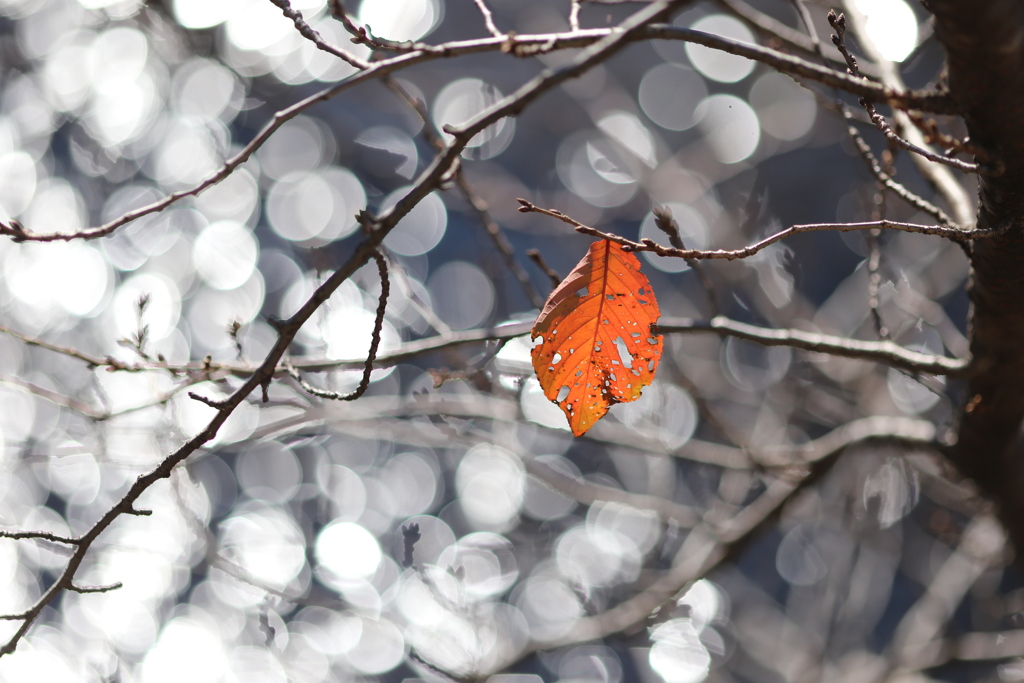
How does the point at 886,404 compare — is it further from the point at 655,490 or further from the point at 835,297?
the point at 835,297

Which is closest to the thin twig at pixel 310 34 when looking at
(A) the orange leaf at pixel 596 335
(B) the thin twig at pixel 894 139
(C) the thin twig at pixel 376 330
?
(C) the thin twig at pixel 376 330

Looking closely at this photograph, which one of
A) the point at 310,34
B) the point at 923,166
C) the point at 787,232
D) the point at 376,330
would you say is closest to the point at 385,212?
the point at 376,330

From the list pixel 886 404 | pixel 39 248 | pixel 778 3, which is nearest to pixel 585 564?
pixel 886 404

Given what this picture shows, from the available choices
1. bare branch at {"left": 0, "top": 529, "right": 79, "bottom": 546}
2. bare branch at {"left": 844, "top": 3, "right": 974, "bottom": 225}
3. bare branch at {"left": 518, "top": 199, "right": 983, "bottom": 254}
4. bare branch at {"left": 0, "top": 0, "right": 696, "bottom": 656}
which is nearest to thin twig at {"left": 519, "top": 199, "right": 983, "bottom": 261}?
bare branch at {"left": 518, "top": 199, "right": 983, "bottom": 254}

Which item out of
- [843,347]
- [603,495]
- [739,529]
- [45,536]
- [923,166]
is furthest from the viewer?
[603,495]

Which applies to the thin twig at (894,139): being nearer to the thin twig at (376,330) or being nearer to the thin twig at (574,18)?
the thin twig at (574,18)

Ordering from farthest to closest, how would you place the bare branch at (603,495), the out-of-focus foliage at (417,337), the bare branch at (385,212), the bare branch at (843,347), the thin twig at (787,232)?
1. the out-of-focus foliage at (417,337)
2. the bare branch at (603,495)
3. the bare branch at (843,347)
4. the thin twig at (787,232)
5. the bare branch at (385,212)

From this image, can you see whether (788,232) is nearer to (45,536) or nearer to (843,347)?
(843,347)
